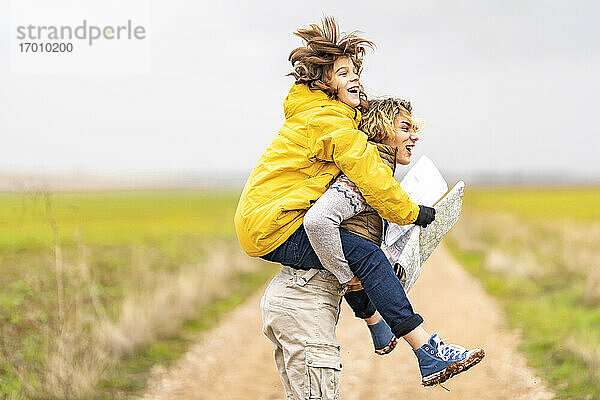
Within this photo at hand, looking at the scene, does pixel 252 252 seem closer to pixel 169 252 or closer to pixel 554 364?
pixel 554 364

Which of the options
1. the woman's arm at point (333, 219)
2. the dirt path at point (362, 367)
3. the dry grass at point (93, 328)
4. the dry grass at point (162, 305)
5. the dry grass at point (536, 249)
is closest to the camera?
Answer: the woman's arm at point (333, 219)

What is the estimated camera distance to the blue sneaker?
3533 millimetres

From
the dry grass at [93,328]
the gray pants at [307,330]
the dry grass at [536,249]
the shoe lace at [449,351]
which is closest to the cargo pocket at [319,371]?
the gray pants at [307,330]

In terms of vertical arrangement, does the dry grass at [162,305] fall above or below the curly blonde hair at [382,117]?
below

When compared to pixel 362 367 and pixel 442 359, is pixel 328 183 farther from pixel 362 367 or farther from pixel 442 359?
pixel 362 367

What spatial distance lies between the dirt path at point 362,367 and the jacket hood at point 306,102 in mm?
4085

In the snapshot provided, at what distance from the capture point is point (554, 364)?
857cm

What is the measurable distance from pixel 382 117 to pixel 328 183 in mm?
424

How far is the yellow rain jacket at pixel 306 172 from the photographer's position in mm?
3467

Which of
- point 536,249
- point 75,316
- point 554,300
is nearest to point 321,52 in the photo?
point 75,316

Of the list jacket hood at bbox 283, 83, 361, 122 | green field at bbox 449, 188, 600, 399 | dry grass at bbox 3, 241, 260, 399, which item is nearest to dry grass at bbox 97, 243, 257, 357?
dry grass at bbox 3, 241, 260, 399

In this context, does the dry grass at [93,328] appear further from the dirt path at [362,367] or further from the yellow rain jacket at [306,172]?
the yellow rain jacket at [306,172]

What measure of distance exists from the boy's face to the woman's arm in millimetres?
401

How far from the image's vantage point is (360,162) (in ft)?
11.3
